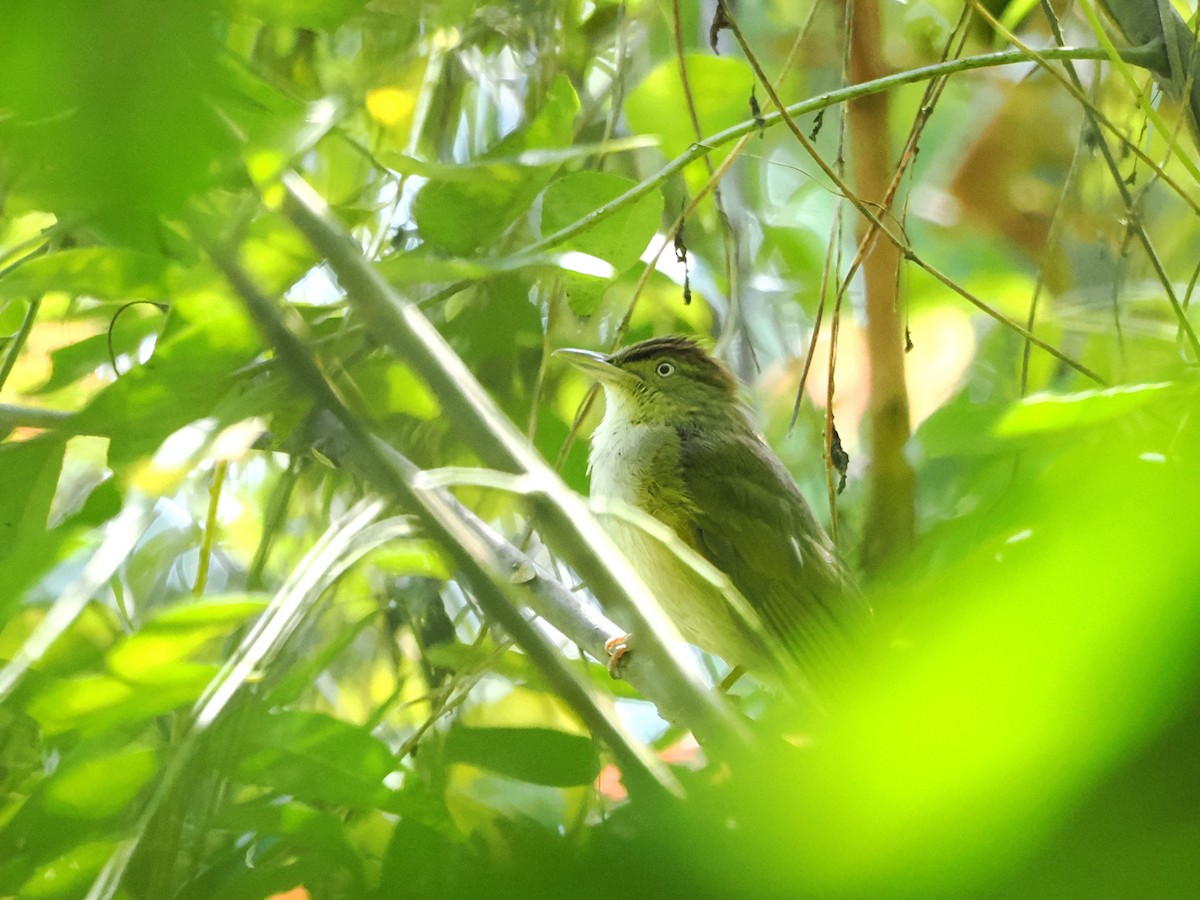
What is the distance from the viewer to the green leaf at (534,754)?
115cm

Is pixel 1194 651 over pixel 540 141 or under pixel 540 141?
under

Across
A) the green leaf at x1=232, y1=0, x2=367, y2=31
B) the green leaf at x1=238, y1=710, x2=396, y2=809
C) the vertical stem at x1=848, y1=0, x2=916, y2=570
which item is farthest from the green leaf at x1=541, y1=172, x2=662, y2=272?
the green leaf at x1=238, y1=710, x2=396, y2=809

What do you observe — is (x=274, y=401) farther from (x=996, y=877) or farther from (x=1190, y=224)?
(x=1190, y=224)

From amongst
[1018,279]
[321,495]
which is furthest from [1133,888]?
[1018,279]

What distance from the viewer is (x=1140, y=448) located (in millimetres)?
370

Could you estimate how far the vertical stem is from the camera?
2031 mm

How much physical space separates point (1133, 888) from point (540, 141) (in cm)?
137

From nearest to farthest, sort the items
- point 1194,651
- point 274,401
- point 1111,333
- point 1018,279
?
1. point 1194,651
2. point 274,401
3. point 1111,333
4. point 1018,279

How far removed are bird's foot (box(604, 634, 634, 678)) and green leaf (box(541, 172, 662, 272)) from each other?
56 cm

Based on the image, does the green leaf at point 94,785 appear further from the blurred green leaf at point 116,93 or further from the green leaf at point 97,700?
the blurred green leaf at point 116,93

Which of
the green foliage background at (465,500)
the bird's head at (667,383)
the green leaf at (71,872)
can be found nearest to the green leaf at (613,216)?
the green foliage background at (465,500)

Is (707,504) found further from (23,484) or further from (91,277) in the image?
(91,277)

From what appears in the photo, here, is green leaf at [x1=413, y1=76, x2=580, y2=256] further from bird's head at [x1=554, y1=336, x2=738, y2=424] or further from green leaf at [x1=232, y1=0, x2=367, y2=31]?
bird's head at [x1=554, y1=336, x2=738, y2=424]

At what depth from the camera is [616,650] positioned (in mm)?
1727
